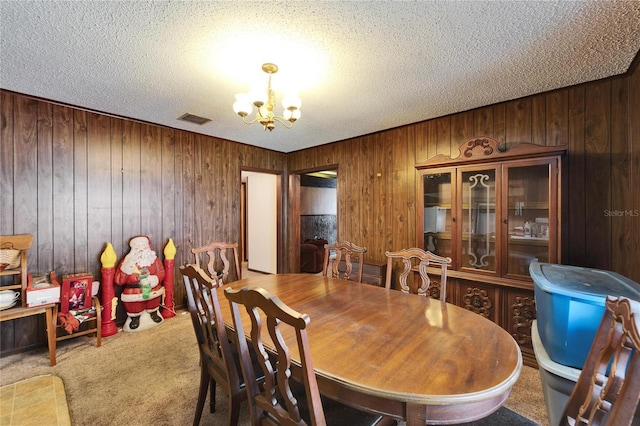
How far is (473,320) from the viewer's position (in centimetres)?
144

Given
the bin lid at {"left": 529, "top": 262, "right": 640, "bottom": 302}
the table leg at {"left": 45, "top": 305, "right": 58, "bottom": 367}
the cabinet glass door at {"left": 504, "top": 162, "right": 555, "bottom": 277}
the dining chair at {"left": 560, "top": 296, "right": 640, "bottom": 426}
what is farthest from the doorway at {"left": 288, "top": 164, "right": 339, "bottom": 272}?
the dining chair at {"left": 560, "top": 296, "right": 640, "bottom": 426}

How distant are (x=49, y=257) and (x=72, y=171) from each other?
93 cm

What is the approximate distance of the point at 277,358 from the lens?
1078 millimetres

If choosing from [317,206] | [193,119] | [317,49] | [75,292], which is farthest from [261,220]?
[317,49]

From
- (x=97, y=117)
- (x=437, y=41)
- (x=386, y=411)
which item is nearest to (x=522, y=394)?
(x=386, y=411)

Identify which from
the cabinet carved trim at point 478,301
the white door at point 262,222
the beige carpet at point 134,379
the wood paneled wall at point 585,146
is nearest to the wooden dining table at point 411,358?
the beige carpet at point 134,379

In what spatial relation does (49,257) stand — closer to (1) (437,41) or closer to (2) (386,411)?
(2) (386,411)

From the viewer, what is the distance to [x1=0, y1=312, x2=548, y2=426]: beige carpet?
1799 mm

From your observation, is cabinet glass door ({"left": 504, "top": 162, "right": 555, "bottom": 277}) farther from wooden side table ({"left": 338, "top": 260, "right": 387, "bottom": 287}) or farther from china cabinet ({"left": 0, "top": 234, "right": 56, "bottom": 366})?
china cabinet ({"left": 0, "top": 234, "right": 56, "bottom": 366})

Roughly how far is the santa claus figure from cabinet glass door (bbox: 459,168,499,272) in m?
3.49

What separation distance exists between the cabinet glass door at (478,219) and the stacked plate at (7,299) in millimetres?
4169

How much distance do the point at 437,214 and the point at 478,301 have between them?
0.96 m

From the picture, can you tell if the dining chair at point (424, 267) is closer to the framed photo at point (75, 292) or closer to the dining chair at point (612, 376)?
the dining chair at point (612, 376)

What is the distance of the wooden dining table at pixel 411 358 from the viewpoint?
901 millimetres
